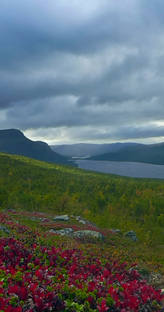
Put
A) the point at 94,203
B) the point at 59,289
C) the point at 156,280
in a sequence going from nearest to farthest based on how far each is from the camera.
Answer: the point at 59,289
the point at 156,280
the point at 94,203

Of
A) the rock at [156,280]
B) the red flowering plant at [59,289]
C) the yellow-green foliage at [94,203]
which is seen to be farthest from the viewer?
the yellow-green foliage at [94,203]

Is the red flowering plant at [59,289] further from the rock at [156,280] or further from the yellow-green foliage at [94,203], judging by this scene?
the yellow-green foliage at [94,203]

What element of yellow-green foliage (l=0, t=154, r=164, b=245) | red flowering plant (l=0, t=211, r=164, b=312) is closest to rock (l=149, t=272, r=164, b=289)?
red flowering plant (l=0, t=211, r=164, b=312)

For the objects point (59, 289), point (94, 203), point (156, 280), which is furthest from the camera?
point (94, 203)

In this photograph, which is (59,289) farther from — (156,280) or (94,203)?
(94,203)

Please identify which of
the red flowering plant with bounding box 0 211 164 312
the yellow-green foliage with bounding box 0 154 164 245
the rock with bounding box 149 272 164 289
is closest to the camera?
the red flowering plant with bounding box 0 211 164 312

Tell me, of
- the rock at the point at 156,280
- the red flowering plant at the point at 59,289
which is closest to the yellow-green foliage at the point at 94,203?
the rock at the point at 156,280

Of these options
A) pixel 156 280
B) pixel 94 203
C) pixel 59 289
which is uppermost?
pixel 59 289

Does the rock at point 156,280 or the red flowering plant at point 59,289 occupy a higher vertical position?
the red flowering plant at point 59,289

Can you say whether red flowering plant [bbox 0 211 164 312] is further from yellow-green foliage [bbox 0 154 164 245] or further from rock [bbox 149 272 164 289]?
yellow-green foliage [bbox 0 154 164 245]

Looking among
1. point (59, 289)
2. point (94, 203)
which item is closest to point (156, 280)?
point (59, 289)

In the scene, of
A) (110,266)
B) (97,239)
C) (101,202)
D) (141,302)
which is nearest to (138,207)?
(101,202)

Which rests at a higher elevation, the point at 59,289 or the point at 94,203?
the point at 59,289

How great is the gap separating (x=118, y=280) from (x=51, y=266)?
180 centimetres
